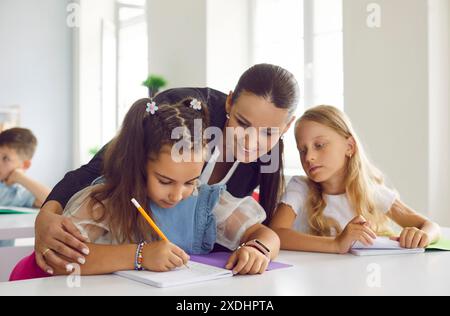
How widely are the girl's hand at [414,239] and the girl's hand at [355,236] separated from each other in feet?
0.27

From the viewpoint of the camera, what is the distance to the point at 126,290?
859 millimetres

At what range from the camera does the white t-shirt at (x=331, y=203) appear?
1458mm

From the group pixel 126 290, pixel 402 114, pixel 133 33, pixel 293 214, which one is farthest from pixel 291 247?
pixel 133 33

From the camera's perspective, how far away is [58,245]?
3.34 ft

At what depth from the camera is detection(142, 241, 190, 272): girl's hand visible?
3.17 ft

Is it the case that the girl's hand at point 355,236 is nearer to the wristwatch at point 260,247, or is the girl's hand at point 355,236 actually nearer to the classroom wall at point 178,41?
the wristwatch at point 260,247

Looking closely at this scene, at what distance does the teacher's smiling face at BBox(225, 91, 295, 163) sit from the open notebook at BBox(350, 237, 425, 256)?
314 mm

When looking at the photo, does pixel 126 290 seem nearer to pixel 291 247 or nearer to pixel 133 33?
pixel 291 247

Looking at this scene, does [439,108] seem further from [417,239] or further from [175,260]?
[175,260]

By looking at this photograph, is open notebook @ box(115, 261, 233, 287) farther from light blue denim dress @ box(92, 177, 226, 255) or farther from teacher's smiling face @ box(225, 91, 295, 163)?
teacher's smiling face @ box(225, 91, 295, 163)

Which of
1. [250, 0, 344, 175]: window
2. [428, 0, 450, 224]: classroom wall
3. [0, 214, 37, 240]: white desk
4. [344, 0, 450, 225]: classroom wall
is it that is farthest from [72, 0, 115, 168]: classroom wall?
[428, 0, 450, 224]: classroom wall

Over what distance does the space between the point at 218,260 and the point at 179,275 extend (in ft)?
0.57

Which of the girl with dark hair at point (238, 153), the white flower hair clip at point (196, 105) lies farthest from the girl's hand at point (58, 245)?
the white flower hair clip at point (196, 105)
